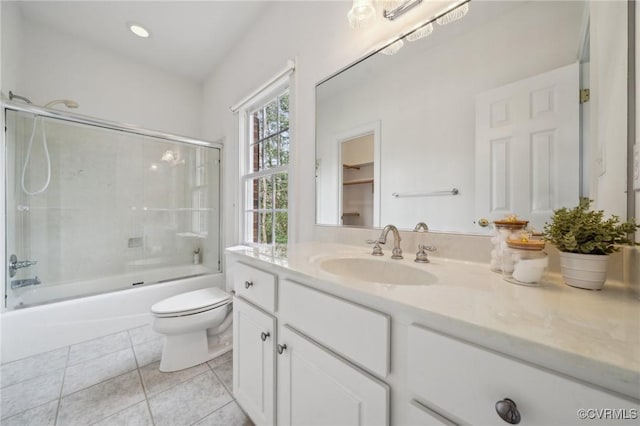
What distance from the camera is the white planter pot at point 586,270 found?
1.77ft

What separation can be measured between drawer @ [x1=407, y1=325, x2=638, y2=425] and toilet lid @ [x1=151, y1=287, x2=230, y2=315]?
1.40 m

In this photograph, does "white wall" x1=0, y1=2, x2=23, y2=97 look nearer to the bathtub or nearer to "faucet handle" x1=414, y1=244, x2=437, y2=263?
the bathtub

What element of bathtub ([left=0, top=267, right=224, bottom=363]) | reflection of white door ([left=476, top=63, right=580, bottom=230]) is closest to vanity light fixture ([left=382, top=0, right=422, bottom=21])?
reflection of white door ([left=476, top=63, right=580, bottom=230])

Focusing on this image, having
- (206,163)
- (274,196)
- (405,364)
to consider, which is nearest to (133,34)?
(206,163)

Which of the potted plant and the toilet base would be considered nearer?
the potted plant

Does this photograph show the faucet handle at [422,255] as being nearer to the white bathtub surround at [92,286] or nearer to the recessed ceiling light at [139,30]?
the white bathtub surround at [92,286]

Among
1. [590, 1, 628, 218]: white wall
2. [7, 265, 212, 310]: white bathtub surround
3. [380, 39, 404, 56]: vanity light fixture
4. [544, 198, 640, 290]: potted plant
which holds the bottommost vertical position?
[7, 265, 212, 310]: white bathtub surround

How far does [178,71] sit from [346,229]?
113 inches

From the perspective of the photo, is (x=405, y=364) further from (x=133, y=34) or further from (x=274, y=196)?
(x=133, y=34)

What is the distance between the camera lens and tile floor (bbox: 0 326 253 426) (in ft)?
3.66

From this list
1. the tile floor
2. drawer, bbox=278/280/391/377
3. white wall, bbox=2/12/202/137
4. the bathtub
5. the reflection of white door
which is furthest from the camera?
white wall, bbox=2/12/202/137

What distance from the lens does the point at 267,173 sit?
6.68 feet

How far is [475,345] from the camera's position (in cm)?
40

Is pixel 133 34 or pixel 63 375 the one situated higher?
pixel 133 34
